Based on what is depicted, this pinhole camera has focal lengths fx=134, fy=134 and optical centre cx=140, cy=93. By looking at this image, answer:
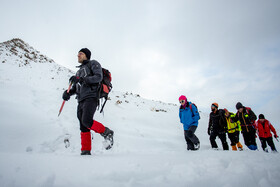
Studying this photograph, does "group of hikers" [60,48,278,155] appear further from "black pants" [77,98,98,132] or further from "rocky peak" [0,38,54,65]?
"rocky peak" [0,38,54,65]

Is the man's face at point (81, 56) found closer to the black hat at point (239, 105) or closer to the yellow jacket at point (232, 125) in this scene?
the black hat at point (239, 105)

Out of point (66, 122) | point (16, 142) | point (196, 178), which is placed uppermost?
point (66, 122)

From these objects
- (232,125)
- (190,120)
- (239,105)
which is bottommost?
(190,120)

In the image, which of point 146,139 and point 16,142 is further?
point 146,139

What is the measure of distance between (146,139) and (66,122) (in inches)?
128

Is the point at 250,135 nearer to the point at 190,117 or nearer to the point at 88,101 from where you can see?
the point at 190,117

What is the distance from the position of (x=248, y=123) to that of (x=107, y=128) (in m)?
5.50

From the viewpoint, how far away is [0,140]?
309cm

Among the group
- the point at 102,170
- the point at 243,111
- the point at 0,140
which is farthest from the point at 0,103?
the point at 243,111

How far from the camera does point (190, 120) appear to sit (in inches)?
171

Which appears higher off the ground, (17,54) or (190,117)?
(17,54)

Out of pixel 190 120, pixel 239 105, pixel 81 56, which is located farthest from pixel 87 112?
pixel 239 105

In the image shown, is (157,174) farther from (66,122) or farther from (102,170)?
(66,122)

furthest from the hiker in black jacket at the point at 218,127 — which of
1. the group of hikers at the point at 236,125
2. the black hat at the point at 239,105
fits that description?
the black hat at the point at 239,105
